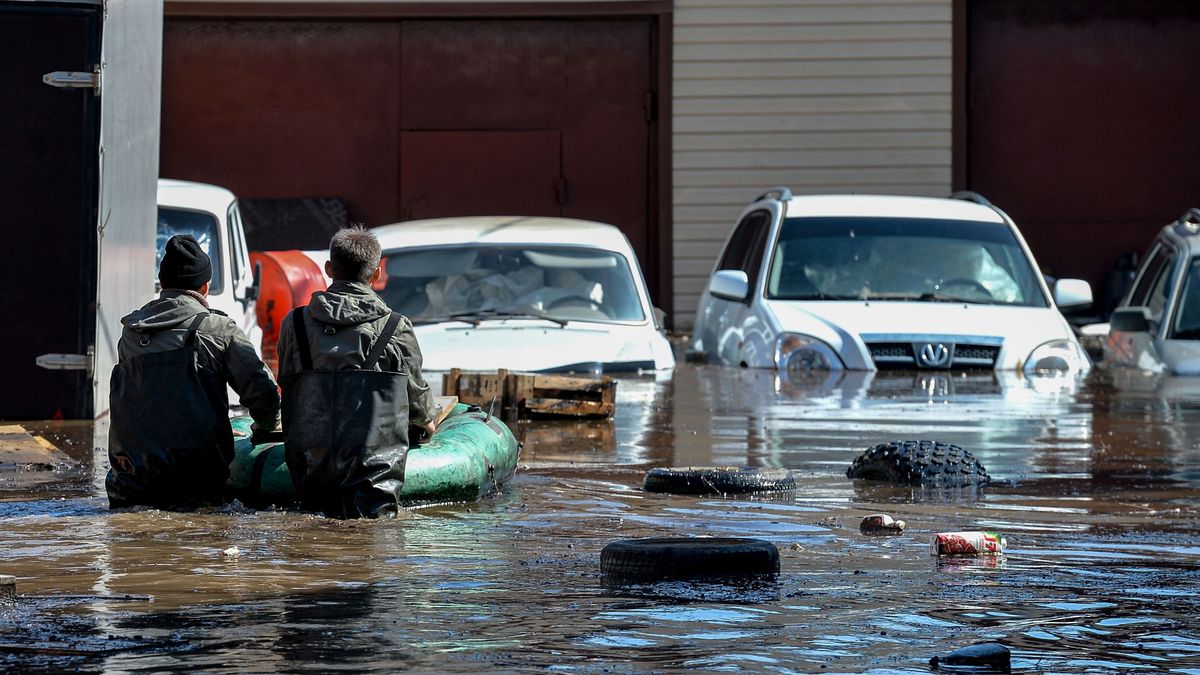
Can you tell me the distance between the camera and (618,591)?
20.1 feet

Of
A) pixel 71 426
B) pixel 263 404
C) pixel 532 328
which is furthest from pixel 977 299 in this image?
pixel 263 404

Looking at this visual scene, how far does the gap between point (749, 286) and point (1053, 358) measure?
221 cm

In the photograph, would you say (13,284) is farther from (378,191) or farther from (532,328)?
(378,191)

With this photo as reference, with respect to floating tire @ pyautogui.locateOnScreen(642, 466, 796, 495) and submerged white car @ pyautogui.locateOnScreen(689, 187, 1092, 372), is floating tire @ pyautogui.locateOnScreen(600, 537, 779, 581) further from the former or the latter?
submerged white car @ pyautogui.locateOnScreen(689, 187, 1092, 372)

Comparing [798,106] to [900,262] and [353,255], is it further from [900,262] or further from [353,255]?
[353,255]

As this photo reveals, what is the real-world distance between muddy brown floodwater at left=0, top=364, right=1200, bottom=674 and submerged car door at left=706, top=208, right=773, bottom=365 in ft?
12.9

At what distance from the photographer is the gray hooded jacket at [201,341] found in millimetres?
7707

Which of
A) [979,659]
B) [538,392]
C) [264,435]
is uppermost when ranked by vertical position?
[538,392]

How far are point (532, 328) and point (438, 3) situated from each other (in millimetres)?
8464

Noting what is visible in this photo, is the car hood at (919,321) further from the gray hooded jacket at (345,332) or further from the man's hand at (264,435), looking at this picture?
the gray hooded jacket at (345,332)

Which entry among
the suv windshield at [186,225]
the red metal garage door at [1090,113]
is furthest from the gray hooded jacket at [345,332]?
the red metal garage door at [1090,113]

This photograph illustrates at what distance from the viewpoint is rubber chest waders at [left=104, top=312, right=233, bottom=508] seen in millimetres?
7680

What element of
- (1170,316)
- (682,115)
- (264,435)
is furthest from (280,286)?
(264,435)

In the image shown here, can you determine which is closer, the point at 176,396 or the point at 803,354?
the point at 176,396
